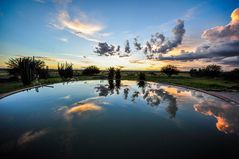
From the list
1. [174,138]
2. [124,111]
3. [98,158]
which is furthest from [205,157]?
[124,111]

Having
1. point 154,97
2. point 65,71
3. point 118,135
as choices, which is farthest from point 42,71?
point 118,135

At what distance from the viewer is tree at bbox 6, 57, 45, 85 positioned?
65.3 ft

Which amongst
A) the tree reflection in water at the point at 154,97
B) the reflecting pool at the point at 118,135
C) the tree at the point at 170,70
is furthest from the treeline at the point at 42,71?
the reflecting pool at the point at 118,135

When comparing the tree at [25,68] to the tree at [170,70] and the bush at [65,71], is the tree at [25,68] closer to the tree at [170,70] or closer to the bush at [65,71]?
the bush at [65,71]

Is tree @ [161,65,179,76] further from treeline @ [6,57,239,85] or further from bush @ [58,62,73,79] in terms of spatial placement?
bush @ [58,62,73,79]

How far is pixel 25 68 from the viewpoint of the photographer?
20.2 meters

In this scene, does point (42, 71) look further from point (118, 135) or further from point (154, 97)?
point (118, 135)

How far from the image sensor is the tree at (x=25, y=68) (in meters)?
19.9

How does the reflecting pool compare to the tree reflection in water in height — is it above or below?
above

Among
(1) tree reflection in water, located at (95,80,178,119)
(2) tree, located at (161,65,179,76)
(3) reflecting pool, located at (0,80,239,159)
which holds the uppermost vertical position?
(2) tree, located at (161,65,179,76)

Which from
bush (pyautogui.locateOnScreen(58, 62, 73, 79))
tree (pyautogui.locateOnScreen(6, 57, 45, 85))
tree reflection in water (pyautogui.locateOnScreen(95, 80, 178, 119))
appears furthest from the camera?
bush (pyautogui.locateOnScreen(58, 62, 73, 79))

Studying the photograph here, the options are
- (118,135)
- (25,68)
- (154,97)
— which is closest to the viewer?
(118,135)

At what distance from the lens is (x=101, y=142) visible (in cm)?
470

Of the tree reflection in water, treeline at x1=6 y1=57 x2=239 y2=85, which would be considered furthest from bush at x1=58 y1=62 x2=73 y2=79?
the tree reflection in water
